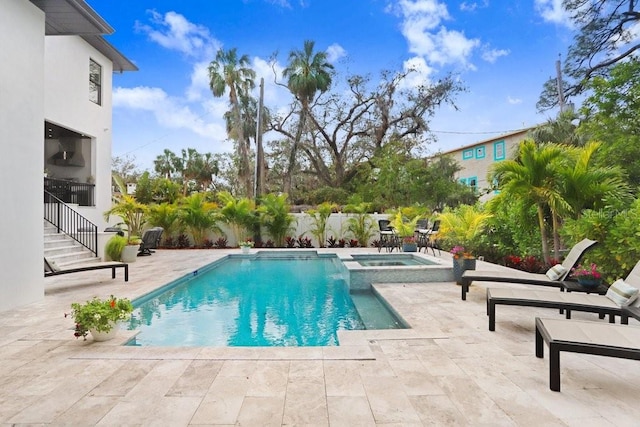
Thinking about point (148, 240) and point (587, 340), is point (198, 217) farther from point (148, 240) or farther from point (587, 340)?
point (587, 340)

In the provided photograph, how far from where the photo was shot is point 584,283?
4.93 metres

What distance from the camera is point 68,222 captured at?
36.5 ft

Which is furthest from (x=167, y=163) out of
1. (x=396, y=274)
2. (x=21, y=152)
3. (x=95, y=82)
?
(x=396, y=274)

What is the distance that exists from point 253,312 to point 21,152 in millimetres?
4086

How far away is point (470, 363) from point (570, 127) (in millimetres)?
15539

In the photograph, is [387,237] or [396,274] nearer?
[396,274]

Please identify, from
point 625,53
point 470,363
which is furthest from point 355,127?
point 470,363

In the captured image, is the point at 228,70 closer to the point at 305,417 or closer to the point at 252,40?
the point at 252,40

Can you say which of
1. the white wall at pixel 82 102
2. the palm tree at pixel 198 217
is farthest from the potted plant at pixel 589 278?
the white wall at pixel 82 102

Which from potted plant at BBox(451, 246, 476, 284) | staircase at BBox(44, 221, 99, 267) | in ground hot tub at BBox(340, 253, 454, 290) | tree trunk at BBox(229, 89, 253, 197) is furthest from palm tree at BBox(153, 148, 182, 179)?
potted plant at BBox(451, 246, 476, 284)

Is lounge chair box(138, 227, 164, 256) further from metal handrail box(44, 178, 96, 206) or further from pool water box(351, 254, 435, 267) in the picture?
pool water box(351, 254, 435, 267)

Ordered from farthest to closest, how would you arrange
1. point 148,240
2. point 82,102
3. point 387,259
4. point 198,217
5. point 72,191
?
point 198,217 < point 72,191 < point 82,102 < point 148,240 < point 387,259

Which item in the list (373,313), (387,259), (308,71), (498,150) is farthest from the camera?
(498,150)

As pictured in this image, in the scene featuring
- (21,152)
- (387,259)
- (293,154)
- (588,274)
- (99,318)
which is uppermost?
(293,154)
